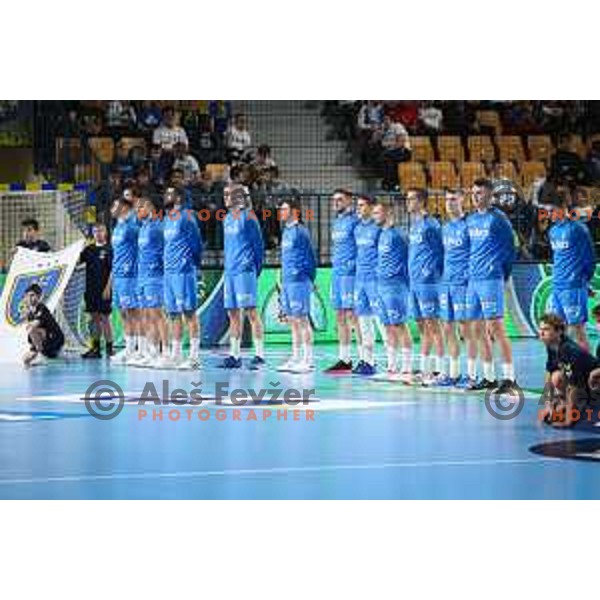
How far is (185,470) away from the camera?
35.6ft

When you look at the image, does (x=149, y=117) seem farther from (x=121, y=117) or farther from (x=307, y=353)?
(x=307, y=353)

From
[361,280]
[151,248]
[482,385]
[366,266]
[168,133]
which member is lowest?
[482,385]

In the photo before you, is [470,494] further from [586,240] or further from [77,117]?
[77,117]

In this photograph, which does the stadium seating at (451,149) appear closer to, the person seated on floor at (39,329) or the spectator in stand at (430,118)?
the spectator in stand at (430,118)

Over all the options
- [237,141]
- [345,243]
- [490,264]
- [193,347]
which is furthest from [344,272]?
[237,141]

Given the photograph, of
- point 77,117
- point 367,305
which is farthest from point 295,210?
point 77,117

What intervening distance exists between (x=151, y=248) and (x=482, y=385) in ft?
13.4

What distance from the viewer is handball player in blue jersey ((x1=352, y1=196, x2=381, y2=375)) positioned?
1585cm

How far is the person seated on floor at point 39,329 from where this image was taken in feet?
59.5

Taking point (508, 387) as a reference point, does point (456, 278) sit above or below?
above

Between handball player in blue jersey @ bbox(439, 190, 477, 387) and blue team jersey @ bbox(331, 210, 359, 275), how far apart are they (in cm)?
161

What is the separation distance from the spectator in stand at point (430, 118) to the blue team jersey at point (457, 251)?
7.59 metres

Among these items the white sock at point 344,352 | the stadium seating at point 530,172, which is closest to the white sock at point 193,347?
the white sock at point 344,352

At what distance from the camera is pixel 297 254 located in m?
16.4
